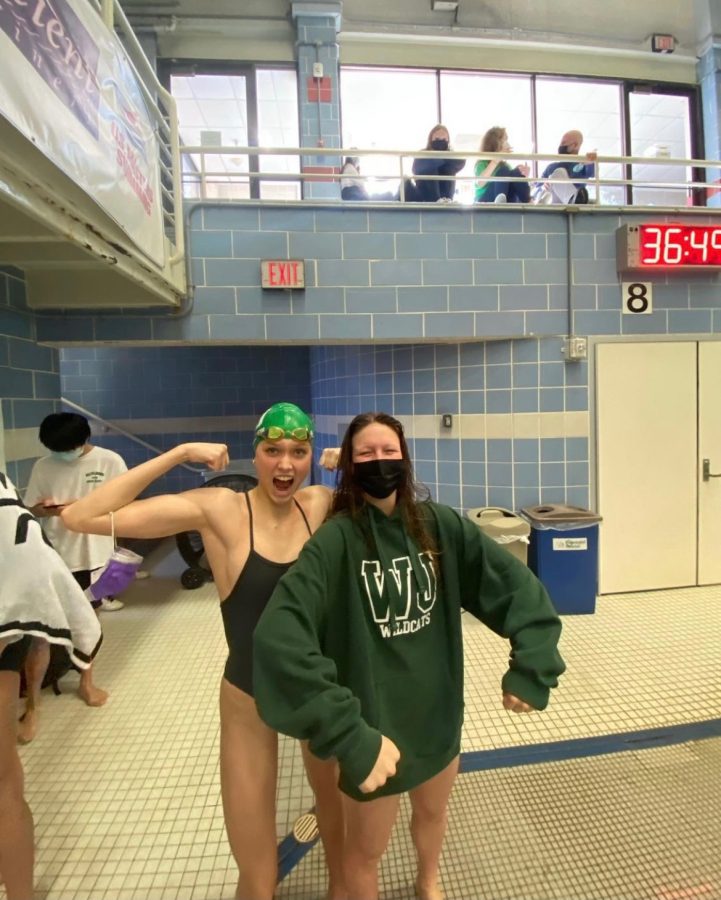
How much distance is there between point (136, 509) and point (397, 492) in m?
0.62

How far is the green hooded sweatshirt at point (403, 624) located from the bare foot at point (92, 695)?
195cm

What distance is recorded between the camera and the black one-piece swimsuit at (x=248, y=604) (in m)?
1.09

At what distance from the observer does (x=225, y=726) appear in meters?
1.14

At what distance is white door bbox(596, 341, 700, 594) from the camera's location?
338cm

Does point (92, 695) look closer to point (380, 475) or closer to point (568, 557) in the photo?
point (380, 475)

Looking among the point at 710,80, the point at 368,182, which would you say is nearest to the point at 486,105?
the point at 710,80

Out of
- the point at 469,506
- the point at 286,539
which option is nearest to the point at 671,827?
the point at 286,539

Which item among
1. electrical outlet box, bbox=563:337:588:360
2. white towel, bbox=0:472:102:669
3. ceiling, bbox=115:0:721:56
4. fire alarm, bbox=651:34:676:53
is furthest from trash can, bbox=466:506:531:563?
fire alarm, bbox=651:34:676:53

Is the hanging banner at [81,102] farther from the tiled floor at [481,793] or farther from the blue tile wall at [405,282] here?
the tiled floor at [481,793]

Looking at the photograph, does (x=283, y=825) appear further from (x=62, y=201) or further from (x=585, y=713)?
(x=62, y=201)

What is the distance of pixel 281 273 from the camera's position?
309cm

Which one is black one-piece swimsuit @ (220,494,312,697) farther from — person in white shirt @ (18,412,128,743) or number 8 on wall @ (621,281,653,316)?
number 8 on wall @ (621,281,653,316)

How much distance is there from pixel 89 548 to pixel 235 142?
536cm

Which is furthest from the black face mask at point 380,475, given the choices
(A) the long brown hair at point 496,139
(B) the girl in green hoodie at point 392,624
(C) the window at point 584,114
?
(C) the window at point 584,114
